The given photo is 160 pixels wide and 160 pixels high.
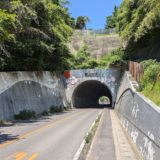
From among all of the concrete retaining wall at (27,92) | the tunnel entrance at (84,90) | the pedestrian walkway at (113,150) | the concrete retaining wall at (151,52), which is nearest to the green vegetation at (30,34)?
the concrete retaining wall at (27,92)

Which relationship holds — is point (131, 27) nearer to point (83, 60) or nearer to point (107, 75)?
point (107, 75)

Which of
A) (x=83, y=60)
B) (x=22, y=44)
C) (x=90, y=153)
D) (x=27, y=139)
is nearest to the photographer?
(x=90, y=153)

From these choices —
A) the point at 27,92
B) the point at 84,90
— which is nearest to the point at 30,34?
the point at 27,92

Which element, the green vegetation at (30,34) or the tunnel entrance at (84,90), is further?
the tunnel entrance at (84,90)

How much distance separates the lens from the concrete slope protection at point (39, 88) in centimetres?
1387

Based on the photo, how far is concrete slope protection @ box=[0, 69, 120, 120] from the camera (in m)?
13.9

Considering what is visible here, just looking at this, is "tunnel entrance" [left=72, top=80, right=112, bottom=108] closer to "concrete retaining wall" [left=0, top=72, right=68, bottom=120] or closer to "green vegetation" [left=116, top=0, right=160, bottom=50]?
"concrete retaining wall" [left=0, top=72, right=68, bottom=120]

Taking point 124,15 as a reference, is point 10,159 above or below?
below

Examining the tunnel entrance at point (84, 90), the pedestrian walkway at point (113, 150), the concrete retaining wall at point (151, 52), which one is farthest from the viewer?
the tunnel entrance at point (84, 90)

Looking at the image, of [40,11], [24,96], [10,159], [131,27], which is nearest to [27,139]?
[10,159]

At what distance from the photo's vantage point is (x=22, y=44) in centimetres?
1519

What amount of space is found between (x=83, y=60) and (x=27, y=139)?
3009 centimetres

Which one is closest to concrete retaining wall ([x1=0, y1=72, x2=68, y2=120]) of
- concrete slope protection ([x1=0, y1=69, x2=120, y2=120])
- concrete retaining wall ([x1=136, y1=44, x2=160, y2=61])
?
concrete slope protection ([x1=0, y1=69, x2=120, y2=120])

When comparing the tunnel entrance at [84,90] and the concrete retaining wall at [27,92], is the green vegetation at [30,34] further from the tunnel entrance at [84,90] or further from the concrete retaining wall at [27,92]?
the tunnel entrance at [84,90]
